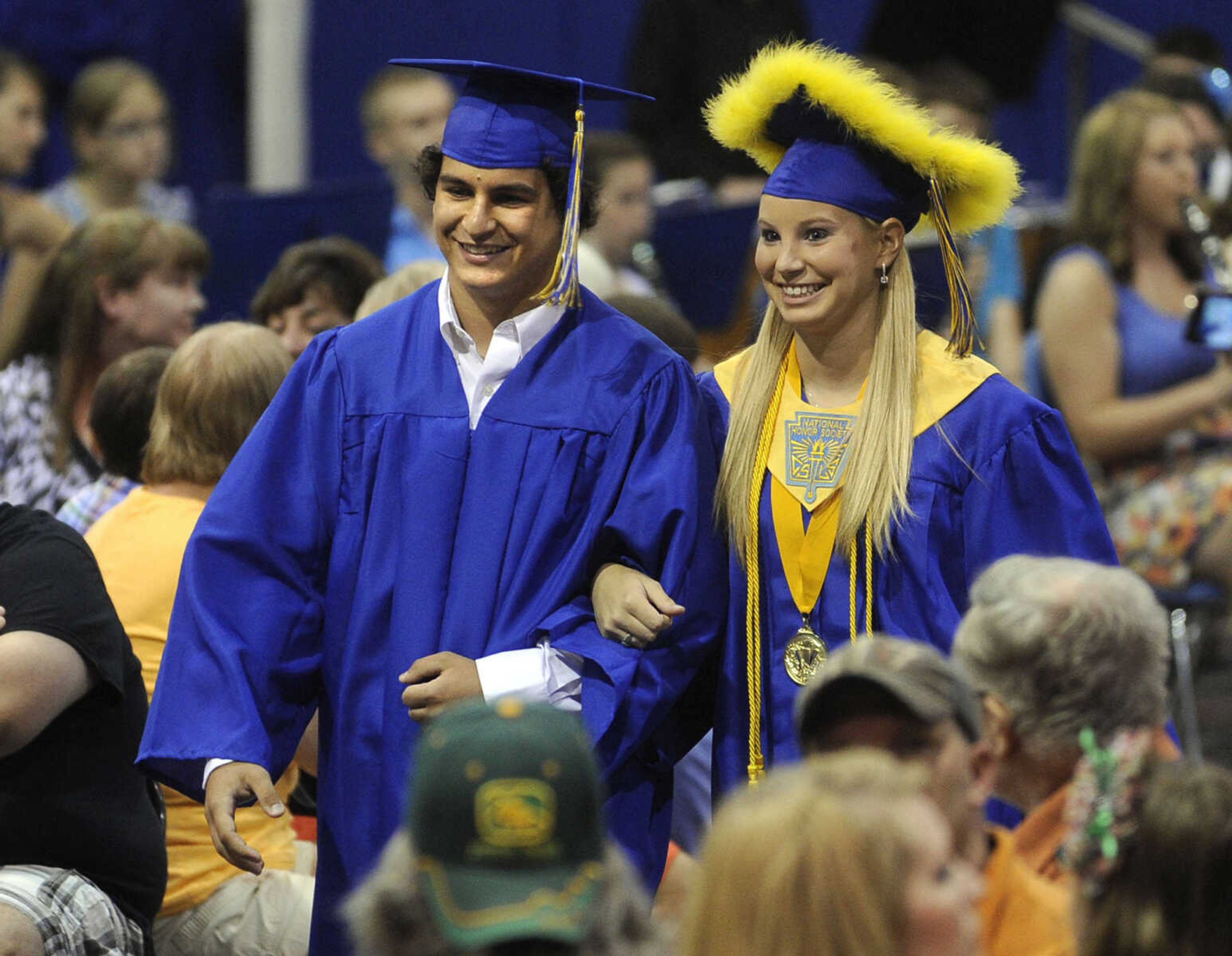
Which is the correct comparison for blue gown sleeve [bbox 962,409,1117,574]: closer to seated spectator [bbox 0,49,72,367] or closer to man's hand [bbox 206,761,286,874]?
man's hand [bbox 206,761,286,874]

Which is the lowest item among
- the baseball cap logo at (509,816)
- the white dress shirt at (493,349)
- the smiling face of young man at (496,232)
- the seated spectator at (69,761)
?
the seated spectator at (69,761)

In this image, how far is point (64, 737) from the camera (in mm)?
3631

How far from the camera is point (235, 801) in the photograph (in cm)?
329

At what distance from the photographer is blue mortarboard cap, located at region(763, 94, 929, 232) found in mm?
3525

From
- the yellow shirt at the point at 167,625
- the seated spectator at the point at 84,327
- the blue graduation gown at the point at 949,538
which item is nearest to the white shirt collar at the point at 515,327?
the blue graduation gown at the point at 949,538

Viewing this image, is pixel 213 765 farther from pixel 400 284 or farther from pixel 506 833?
pixel 400 284

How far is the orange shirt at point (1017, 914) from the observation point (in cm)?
261

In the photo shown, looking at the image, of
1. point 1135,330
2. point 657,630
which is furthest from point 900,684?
point 1135,330

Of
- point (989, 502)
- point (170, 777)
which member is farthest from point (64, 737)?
point (989, 502)

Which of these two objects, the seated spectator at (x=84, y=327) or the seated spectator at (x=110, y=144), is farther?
the seated spectator at (x=110, y=144)

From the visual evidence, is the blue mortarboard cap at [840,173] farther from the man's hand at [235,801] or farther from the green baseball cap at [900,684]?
the man's hand at [235,801]

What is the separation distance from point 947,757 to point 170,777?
60.1 inches

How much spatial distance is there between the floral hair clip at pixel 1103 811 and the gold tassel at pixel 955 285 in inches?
48.7

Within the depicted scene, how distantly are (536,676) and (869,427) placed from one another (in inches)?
30.8
